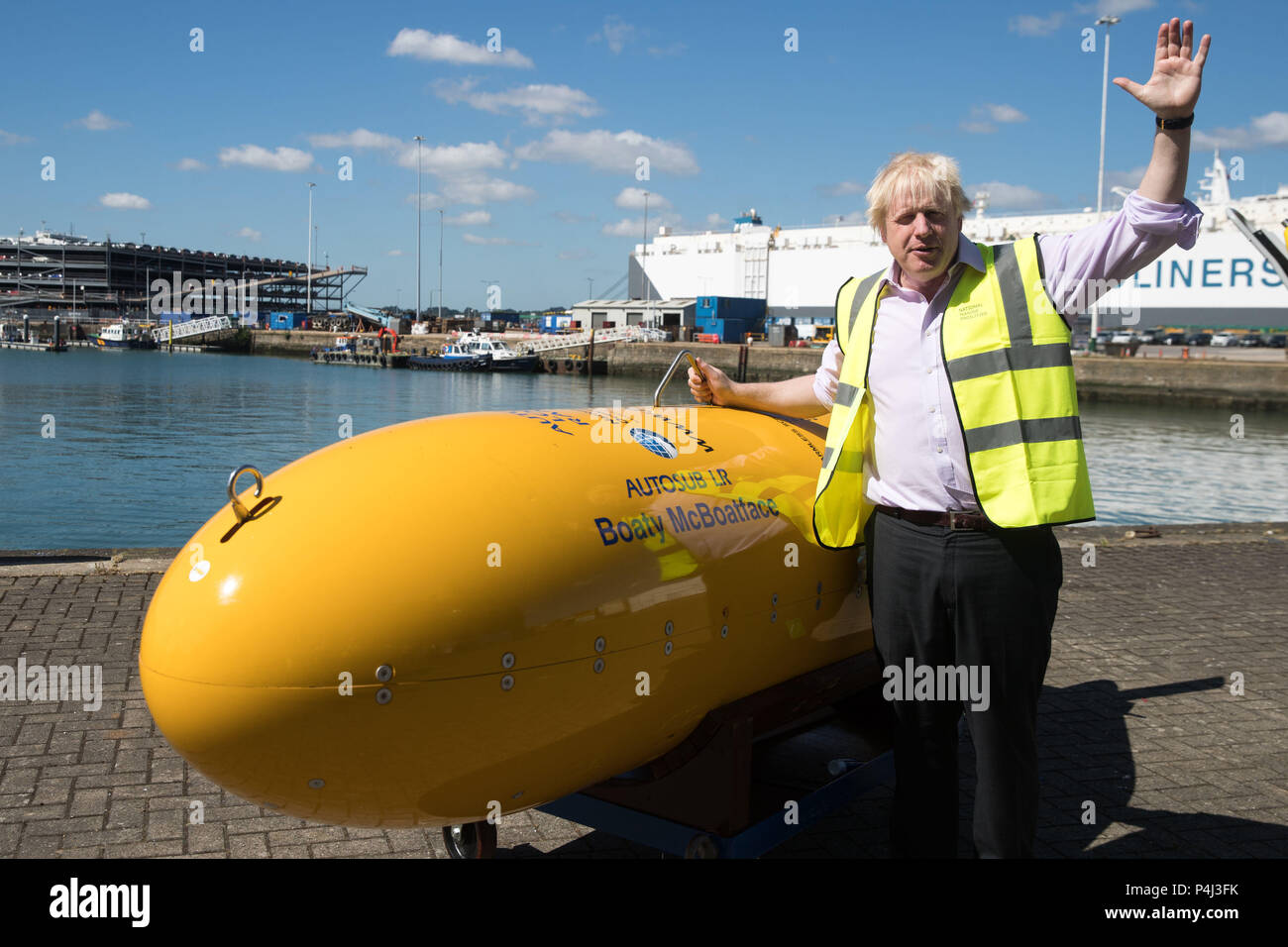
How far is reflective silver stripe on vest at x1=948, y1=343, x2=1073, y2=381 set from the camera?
3029mm

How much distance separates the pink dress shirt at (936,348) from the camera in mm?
2914

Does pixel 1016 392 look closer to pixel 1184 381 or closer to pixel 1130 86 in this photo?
pixel 1130 86

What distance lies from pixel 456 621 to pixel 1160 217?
223 cm

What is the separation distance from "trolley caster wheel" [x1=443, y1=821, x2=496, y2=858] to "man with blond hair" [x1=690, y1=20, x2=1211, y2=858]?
1.49m

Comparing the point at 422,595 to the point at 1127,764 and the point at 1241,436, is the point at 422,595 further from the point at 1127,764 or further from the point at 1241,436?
the point at 1241,436

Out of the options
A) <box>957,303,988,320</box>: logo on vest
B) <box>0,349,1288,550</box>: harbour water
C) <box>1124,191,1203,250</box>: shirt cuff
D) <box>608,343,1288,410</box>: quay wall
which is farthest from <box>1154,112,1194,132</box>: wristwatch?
<box>608,343,1288,410</box>: quay wall

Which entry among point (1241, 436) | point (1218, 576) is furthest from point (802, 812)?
point (1241, 436)

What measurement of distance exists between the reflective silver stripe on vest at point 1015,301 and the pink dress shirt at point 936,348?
0.08m

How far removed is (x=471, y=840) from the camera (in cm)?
391

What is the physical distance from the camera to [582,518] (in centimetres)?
309

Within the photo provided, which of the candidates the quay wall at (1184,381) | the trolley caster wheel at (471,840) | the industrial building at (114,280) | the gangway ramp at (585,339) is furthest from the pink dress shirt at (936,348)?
the industrial building at (114,280)

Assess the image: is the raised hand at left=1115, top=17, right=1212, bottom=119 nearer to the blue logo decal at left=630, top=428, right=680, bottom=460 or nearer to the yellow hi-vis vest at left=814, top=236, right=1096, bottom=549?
the yellow hi-vis vest at left=814, top=236, right=1096, bottom=549

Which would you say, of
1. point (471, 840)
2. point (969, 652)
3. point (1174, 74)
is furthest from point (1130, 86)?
point (471, 840)

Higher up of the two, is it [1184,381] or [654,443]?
[1184,381]
